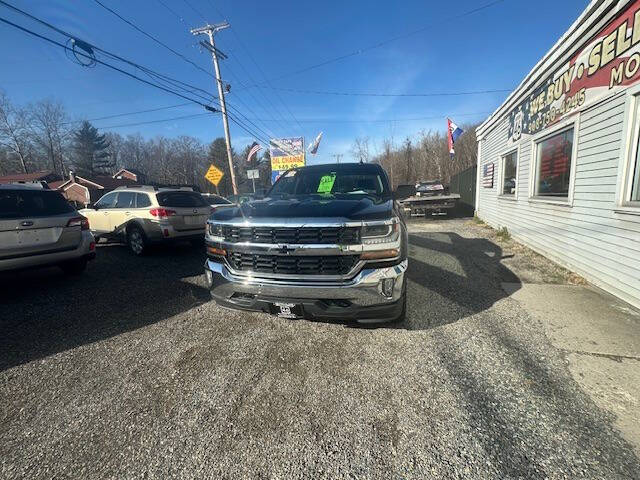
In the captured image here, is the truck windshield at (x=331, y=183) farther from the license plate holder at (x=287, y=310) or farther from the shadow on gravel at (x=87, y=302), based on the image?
the shadow on gravel at (x=87, y=302)

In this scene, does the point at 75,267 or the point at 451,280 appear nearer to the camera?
the point at 451,280

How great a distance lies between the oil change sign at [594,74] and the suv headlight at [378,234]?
13.1 feet

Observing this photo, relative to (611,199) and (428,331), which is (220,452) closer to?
(428,331)

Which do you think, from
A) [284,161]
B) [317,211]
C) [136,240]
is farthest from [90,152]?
[317,211]

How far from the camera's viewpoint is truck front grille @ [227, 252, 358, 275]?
2.46 metres

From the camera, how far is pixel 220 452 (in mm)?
1756

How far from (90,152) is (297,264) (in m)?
79.2

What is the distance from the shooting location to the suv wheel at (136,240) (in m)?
6.77

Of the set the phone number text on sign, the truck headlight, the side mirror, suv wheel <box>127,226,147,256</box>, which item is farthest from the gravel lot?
the phone number text on sign

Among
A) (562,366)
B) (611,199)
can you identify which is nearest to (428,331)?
(562,366)

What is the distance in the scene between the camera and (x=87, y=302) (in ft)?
13.7

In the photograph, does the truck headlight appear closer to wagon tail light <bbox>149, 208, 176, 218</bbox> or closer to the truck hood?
the truck hood

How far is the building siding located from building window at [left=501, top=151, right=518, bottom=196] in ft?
7.71

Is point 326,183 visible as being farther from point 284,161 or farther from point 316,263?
point 284,161
